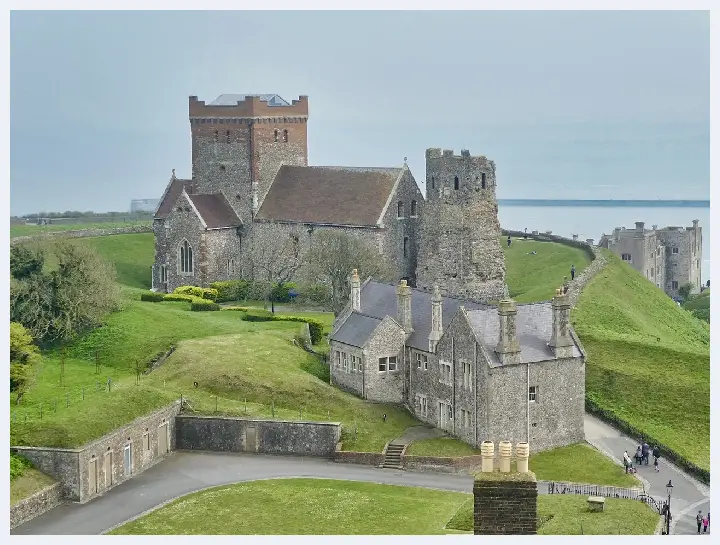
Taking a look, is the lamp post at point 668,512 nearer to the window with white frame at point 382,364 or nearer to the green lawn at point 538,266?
the window with white frame at point 382,364

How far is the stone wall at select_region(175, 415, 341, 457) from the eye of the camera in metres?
55.2

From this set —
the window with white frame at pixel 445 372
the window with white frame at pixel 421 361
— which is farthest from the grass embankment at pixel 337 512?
the window with white frame at pixel 421 361

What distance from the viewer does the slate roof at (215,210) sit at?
3462 inches

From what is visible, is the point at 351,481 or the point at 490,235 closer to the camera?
the point at 351,481

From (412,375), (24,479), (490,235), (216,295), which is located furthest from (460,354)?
(216,295)

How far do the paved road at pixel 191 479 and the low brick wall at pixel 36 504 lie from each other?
0.22 metres

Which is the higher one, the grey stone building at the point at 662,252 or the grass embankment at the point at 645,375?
the grey stone building at the point at 662,252

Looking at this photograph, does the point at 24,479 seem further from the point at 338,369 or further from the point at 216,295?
the point at 216,295

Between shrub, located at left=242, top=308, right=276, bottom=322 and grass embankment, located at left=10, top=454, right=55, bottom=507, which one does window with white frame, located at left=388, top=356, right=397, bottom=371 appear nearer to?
shrub, located at left=242, top=308, right=276, bottom=322


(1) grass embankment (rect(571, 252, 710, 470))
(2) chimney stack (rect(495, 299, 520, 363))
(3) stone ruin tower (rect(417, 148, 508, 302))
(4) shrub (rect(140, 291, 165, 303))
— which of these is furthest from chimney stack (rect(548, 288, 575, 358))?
(4) shrub (rect(140, 291, 165, 303))

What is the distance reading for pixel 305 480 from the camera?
52.0 meters

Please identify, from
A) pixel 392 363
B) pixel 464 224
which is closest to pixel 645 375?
pixel 392 363

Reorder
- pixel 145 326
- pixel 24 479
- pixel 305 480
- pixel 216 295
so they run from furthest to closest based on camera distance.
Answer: pixel 216 295 < pixel 145 326 < pixel 305 480 < pixel 24 479

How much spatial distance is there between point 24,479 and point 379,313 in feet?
63.1
